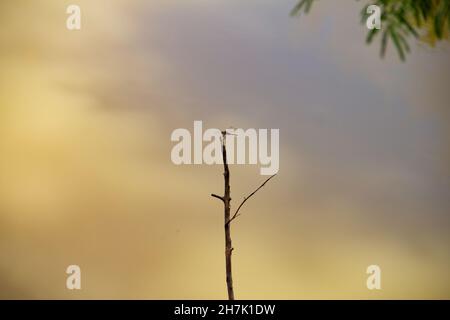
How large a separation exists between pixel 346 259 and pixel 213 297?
717 mm

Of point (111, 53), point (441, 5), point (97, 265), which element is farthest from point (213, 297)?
point (441, 5)

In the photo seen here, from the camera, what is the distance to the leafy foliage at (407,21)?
2.78 m

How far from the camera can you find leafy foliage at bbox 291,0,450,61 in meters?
2.78

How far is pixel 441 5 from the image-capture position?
2807mm

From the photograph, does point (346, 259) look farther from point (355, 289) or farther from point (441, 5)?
point (441, 5)

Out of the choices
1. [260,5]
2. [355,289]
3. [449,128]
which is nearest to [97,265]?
[355,289]

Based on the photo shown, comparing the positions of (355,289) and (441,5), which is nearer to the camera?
(441,5)

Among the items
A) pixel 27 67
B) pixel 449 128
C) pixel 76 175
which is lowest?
pixel 76 175

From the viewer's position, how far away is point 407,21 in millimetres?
2855

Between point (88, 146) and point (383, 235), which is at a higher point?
point (88, 146)

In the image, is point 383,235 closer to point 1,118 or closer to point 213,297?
point 213,297

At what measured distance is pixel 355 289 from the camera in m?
3.05
